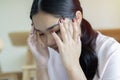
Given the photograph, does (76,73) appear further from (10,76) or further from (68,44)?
(10,76)

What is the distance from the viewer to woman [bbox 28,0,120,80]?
2.99ft

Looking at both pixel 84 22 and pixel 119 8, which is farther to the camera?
pixel 119 8

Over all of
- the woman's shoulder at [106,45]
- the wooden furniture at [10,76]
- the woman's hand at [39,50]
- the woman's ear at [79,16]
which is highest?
the woman's ear at [79,16]

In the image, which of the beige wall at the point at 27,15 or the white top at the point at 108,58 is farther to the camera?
the beige wall at the point at 27,15

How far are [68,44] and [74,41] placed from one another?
0.03m

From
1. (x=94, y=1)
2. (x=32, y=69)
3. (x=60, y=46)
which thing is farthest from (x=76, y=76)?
(x=94, y=1)

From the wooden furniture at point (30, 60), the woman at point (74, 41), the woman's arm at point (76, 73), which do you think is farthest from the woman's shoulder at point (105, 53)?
the wooden furniture at point (30, 60)

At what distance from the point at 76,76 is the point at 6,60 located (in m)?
1.18

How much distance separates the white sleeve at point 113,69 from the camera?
3.03 feet

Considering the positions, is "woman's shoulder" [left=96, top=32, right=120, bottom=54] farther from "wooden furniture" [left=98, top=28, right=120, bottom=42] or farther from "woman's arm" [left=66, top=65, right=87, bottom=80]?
"wooden furniture" [left=98, top=28, right=120, bottom=42]

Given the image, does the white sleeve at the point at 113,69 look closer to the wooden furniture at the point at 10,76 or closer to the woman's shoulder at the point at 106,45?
the woman's shoulder at the point at 106,45

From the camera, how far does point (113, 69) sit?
0.93m

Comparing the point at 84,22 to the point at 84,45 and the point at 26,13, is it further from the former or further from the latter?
the point at 26,13

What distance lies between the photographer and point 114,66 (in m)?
0.94
